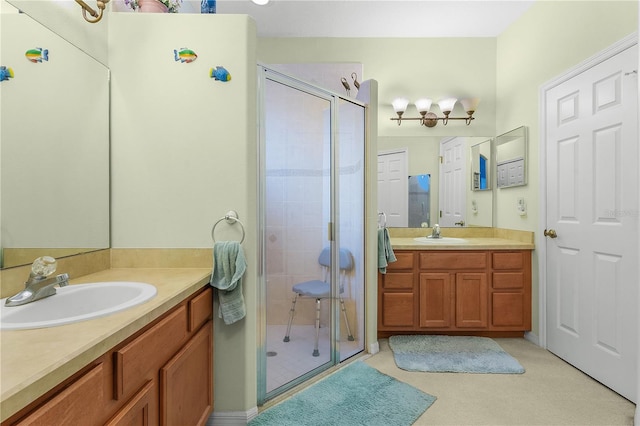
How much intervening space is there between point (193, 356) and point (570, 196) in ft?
8.85

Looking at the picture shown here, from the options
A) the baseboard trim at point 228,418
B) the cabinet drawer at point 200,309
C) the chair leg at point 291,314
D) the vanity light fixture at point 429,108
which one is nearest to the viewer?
the cabinet drawer at point 200,309

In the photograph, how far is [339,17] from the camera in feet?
9.30

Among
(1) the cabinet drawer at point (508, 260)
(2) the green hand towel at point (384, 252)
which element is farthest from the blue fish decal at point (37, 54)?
(1) the cabinet drawer at point (508, 260)

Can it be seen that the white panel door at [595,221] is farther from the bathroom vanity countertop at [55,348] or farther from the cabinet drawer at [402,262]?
the bathroom vanity countertop at [55,348]

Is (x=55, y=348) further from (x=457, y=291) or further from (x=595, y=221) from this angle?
(x=595, y=221)

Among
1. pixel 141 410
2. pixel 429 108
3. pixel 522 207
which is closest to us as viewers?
pixel 141 410

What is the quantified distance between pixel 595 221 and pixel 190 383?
2.63 metres

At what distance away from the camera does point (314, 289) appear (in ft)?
7.14

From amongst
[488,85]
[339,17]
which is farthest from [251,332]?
[488,85]

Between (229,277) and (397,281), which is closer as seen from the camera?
(229,277)

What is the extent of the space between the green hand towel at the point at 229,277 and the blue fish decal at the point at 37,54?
1.06 meters

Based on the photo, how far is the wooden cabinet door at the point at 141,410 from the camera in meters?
0.88

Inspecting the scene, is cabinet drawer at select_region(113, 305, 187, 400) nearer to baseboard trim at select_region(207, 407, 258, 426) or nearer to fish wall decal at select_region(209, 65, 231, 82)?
baseboard trim at select_region(207, 407, 258, 426)

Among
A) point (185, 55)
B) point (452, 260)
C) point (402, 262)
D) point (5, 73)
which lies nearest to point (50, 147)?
point (5, 73)
